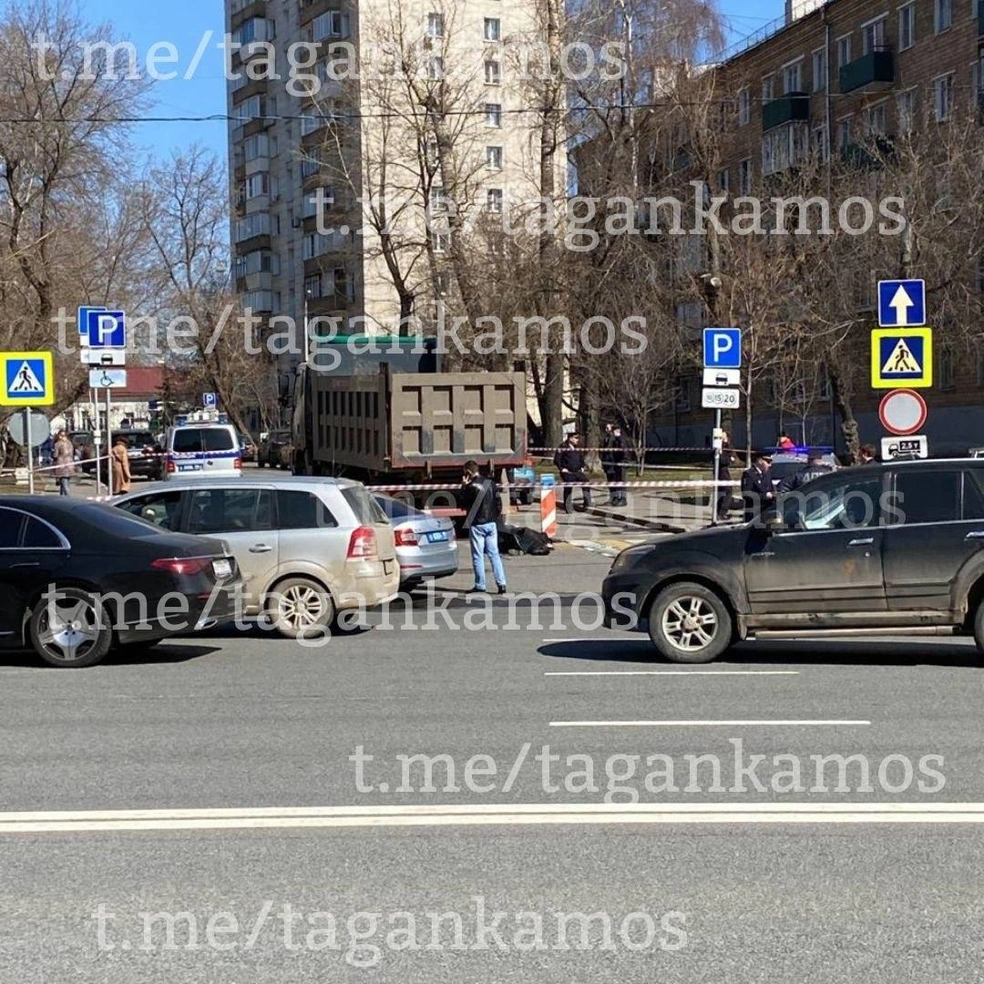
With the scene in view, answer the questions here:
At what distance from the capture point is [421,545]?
17453 millimetres

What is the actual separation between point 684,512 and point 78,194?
946 inches

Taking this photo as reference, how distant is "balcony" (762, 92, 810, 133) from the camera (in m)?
52.7

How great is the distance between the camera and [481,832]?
21.7 ft

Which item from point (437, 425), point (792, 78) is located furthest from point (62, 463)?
point (792, 78)

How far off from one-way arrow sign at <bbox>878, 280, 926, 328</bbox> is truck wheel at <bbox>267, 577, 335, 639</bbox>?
8267 millimetres

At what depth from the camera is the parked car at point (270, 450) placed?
173 ft

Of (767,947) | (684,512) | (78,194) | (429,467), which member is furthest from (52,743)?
(78,194)

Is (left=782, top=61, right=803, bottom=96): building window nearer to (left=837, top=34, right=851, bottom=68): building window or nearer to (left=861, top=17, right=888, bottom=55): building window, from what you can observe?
(left=837, top=34, right=851, bottom=68): building window

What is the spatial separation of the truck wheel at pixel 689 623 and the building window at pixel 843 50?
44.0 m

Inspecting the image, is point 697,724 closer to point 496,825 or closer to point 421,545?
point 496,825

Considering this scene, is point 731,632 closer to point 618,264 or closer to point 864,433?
point 618,264

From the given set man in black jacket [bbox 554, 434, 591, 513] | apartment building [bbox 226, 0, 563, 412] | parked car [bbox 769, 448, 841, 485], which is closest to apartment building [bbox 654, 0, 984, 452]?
apartment building [bbox 226, 0, 563, 412]

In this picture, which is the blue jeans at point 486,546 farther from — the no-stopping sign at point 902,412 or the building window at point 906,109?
the building window at point 906,109

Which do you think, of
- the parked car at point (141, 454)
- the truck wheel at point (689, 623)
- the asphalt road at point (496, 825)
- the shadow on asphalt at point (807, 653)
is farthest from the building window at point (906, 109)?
the asphalt road at point (496, 825)
